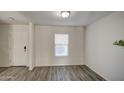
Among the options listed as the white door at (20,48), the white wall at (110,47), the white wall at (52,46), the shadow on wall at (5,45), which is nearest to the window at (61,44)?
the white wall at (52,46)

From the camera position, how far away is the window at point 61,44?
207 inches

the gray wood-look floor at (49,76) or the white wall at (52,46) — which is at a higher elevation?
the white wall at (52,46)

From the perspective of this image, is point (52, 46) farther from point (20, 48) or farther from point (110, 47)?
point (110, 47)

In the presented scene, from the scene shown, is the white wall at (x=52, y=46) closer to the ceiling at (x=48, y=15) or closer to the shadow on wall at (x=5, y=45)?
the shadow on wall at (x=5, y=45)

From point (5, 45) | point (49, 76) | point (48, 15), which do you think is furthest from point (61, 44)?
point (5, 45)

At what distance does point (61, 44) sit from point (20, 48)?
177cm

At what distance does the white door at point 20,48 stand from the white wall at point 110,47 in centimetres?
289

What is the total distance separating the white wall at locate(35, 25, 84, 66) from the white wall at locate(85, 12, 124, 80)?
57.9 inches

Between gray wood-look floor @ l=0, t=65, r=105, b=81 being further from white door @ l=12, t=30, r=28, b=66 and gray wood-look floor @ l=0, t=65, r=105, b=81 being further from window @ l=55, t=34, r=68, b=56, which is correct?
window @ l=55, t=34, r=68, b=56

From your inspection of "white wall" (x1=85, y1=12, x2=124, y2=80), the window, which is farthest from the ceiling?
the window

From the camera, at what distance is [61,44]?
5305mm
